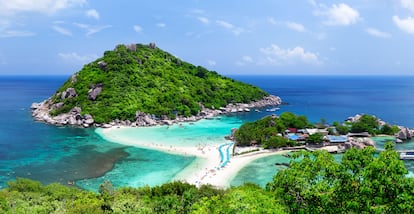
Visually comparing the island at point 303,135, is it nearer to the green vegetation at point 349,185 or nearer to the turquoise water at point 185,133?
the turquoise water at point 185,133

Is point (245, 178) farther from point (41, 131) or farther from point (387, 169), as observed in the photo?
point (41, 131)

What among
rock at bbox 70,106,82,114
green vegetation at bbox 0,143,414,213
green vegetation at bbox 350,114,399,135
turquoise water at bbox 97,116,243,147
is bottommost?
turquoise water at bbox 97,116,243,147

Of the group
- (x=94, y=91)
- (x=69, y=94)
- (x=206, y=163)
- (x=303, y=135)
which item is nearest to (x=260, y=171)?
(x=206, y=163)

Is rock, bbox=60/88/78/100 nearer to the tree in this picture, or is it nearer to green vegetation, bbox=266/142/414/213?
the tree

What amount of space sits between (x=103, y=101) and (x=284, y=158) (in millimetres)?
53841

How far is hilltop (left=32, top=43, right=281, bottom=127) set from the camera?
7975 cm

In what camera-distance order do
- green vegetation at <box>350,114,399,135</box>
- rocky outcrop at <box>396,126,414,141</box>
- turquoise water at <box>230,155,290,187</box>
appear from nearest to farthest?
turquoise water at <box>230,155,290,187</box> < rocky outcrop at <box>396,126,414,141</box> < green vegetation at <box>350,114,399,135</box>

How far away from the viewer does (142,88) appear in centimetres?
9425

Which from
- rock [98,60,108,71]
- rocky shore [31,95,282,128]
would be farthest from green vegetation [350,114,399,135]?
rock [98,60,108,71]

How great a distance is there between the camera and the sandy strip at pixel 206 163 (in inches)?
1549

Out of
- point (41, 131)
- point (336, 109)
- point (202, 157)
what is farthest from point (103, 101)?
point (336, 109)

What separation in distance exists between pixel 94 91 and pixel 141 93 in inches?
500

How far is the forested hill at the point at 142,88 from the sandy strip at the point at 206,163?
23.8 m

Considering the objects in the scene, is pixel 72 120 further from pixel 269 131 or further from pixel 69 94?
pixel 269 131
